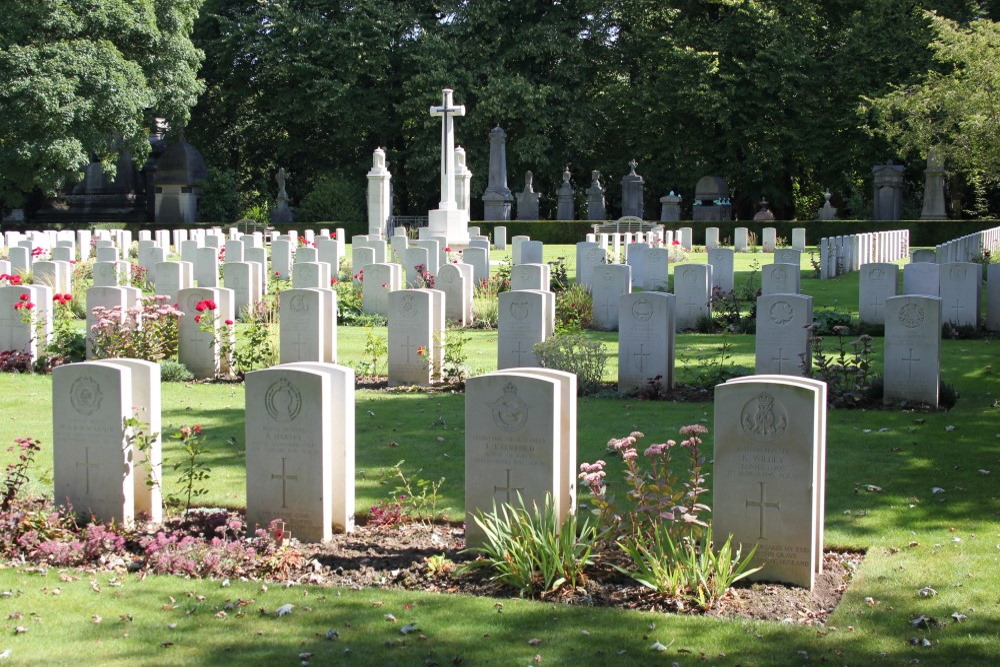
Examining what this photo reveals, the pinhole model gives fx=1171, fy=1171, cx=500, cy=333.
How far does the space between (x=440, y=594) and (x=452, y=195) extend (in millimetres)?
23402

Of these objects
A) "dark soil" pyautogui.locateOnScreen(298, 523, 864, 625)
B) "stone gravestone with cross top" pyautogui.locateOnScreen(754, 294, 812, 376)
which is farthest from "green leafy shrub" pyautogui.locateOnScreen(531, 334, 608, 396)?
"dark soil" pyautogui.locateOnScreen(298, 523, 864, 625)

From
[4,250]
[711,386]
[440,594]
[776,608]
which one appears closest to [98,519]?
[440,594]

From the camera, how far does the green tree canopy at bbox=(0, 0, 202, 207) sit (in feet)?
106

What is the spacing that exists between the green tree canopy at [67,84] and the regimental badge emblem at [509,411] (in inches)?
1153

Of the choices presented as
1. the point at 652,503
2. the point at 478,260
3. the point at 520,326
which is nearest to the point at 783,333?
the point at 520,326

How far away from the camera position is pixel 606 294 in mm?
16594

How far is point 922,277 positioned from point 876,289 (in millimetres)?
890

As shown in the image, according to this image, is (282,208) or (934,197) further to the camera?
(282,208)

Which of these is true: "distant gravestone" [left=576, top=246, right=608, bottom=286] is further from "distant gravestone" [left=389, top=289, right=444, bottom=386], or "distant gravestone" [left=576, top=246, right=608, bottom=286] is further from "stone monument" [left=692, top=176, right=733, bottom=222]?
"stone monument" [left=692, top=176, right=733, bottom=222]

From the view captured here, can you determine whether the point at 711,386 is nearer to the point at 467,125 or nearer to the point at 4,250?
the point at 4,250

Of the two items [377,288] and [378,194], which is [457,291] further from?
[378,194]

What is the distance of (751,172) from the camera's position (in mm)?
42188

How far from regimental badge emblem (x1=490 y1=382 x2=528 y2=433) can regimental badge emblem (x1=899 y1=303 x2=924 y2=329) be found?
5.82m

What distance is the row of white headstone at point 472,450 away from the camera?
20.1 feet
